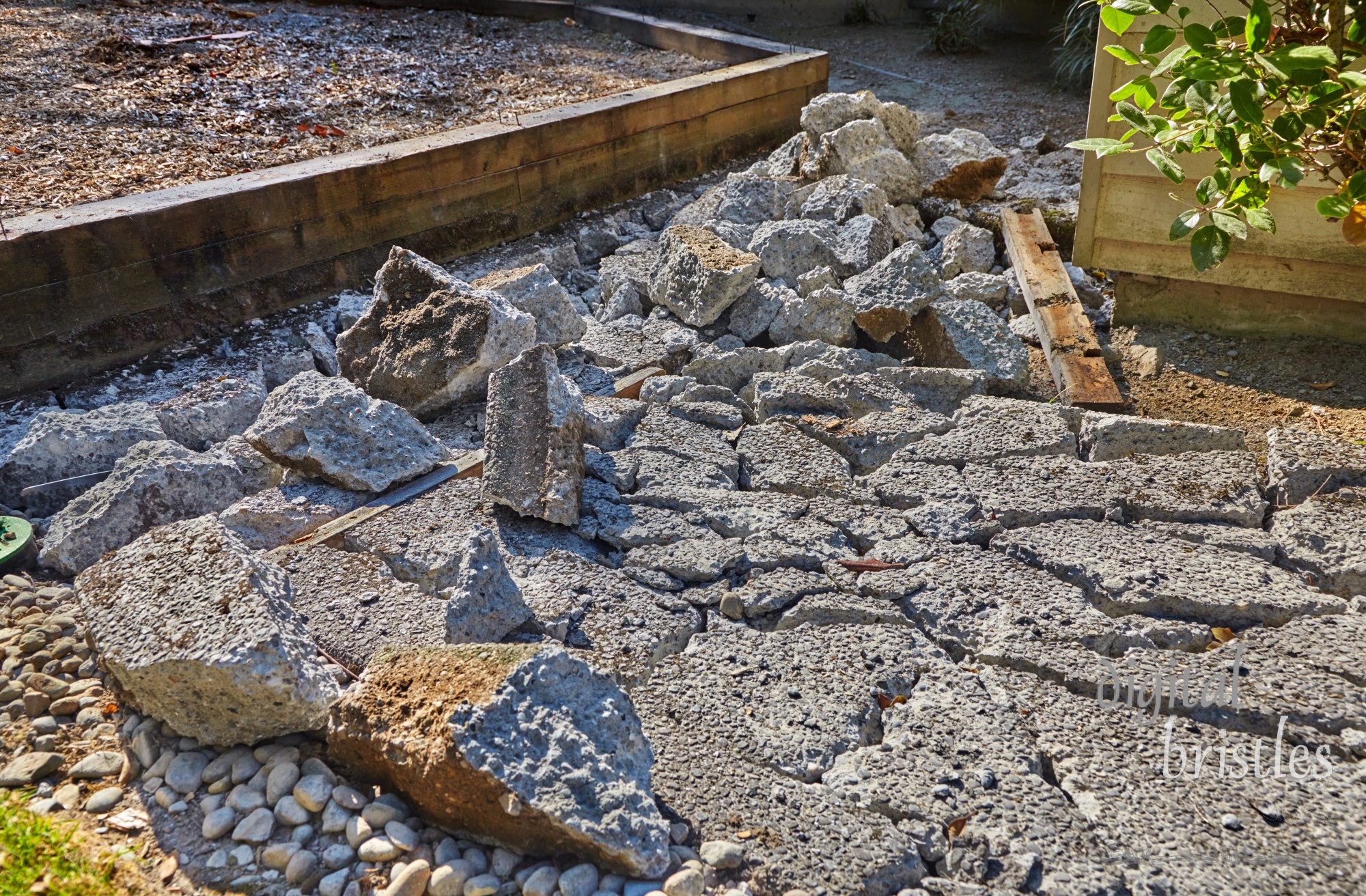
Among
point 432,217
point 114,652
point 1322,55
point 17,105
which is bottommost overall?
point 114,652

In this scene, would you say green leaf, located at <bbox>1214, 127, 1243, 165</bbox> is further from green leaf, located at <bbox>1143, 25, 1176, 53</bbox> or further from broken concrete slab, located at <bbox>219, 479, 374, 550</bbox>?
broken concrete slab, located at <bbox>219, 479, 374, 550</bbox>

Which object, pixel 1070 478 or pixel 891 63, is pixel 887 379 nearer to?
pixel 1070 478

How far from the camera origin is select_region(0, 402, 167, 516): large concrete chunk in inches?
128

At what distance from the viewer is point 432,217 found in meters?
4.84

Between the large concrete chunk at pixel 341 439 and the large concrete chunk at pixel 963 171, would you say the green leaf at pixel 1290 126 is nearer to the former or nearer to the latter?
the large concrete chunk at pixel 341 439

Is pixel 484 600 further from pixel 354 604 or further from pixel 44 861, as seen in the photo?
pixel 44 861

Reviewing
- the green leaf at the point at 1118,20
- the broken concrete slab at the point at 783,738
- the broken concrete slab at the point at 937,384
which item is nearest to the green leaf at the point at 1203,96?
the green leaf at the point at 1118,20

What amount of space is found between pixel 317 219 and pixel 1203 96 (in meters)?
3.69

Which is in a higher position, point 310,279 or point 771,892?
point 310,279

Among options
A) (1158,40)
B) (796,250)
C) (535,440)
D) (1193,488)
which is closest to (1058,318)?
(796,250)

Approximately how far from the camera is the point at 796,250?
13.9 feet

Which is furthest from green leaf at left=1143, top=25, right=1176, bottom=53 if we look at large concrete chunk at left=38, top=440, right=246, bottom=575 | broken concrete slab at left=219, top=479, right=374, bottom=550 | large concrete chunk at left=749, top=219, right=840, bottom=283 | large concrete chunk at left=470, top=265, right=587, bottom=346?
large concrete chunk at left=38, top=440, right=246, bottom=575

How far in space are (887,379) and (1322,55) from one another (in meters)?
1.66

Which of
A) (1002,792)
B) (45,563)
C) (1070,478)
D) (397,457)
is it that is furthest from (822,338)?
(45,563)
